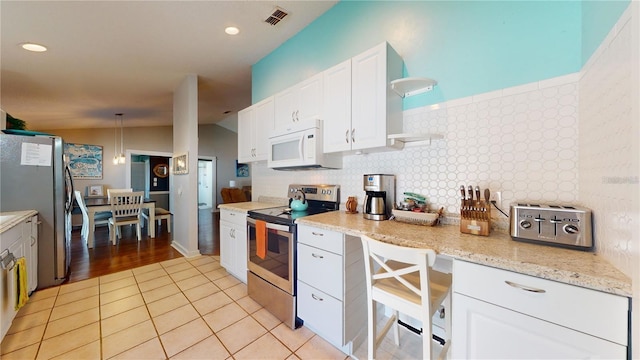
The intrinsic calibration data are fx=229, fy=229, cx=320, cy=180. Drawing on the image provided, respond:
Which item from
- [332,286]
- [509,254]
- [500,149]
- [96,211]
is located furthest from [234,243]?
[96,211]

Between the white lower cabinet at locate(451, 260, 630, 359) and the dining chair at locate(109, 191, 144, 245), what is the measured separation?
16.9 ft

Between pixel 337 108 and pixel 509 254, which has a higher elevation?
pixel 337 108

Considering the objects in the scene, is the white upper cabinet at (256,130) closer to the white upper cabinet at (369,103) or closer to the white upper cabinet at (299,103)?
the white upper cabinet at (299,103)

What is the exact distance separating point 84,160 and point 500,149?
316 inches

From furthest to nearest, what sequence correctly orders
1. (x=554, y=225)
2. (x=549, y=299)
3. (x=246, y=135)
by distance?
1. (x=246, y=135)
2. (x=554, y=225)
3. (x=549, y=299)

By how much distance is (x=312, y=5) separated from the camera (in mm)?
2309

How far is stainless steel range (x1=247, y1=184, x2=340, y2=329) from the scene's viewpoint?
1773 mm

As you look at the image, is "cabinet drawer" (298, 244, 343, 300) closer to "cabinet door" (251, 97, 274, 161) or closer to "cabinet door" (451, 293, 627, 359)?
"cabinet door" (451, 293, 627, 359)

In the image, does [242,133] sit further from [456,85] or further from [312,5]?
[456,85]

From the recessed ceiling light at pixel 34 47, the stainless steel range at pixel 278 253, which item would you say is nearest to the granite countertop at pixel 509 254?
the stainless steel range at pixel 278 253

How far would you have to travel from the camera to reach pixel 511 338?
2.87 ft

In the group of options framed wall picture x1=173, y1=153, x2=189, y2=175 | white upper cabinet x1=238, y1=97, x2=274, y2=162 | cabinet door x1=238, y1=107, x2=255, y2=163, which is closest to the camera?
white upper cabinet x1=238, y1=97, x2=274, y2=162

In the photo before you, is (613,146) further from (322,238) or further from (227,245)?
(227,245)

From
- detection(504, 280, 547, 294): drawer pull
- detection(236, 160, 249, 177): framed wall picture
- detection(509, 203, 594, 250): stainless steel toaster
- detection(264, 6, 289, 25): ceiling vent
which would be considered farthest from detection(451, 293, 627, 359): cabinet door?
detection(236, 160, 249, 177): framed wall picture
